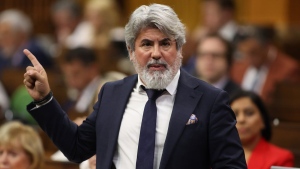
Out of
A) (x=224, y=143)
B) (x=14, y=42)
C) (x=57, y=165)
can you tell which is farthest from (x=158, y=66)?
(x=14, y=42)

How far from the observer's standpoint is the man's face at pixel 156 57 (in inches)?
111

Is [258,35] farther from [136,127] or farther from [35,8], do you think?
[35,8]

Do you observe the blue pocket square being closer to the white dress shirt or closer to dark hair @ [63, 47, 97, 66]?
the white dress shirt

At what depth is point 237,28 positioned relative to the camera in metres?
7.21

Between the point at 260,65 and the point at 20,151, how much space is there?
2.76 m

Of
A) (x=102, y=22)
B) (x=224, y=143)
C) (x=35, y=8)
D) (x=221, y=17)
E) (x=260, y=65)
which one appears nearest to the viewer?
(x=224, y=143)

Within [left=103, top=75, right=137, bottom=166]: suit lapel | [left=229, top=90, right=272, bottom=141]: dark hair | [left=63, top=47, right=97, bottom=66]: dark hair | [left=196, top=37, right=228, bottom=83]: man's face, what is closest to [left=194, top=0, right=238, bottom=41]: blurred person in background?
[left=63, top=47, right=97, bottom=66]: dark hair

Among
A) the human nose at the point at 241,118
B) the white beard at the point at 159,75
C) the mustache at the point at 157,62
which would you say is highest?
the mustache at the point at 157,62

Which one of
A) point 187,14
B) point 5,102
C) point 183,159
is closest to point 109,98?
point 183,159

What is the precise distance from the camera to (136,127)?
2896 mm

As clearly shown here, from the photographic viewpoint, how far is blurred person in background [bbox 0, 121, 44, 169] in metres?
3.97

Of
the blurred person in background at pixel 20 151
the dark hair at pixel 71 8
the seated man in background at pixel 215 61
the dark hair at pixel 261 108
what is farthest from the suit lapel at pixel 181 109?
the dark hair at pixel 71 8

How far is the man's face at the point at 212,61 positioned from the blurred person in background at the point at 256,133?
3.80ft

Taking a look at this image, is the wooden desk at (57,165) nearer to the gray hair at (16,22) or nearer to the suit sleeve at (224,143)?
the suit sleeve at (224,143)
